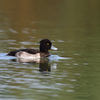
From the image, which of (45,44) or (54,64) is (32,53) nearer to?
(45,44)

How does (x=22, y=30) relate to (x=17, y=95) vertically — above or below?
above

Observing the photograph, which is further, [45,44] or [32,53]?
[45,44]

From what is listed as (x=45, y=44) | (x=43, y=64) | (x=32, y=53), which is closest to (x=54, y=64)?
(x=43, y=64)

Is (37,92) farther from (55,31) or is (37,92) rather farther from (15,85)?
(55,31)

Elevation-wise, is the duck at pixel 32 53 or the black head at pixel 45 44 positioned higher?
the black head at pixel 45 44

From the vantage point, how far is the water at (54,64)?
35.3ft

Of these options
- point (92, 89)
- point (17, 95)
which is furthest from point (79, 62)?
point (17, 95)

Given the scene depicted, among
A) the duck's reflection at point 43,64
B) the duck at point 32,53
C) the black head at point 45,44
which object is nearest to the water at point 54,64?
the duck's reflection at point 43,64

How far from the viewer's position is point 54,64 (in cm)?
1520

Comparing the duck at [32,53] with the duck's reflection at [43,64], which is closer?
the duck's reflection at [43,64]

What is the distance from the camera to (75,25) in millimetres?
28594

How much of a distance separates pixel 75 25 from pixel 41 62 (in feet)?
42.9

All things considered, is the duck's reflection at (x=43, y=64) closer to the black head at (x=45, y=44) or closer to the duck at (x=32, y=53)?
the duck at (x=32, y=53)

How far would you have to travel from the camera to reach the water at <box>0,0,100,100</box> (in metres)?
10.8
